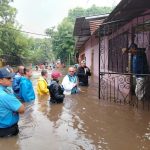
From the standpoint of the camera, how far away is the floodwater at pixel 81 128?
5719 millimetres

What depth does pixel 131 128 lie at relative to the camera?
6.80 m

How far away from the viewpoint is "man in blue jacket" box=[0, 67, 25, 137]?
A: 5.70 metres

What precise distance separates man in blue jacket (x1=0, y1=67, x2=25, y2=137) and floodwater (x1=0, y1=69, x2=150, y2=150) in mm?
207

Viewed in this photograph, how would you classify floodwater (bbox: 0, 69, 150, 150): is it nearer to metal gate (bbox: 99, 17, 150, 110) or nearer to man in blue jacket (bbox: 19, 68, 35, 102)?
man in blue jacket (bbox: 19, 68, 35, 102)

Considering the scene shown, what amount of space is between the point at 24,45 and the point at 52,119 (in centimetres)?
3193

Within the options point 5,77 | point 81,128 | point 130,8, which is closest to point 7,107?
point 5,77

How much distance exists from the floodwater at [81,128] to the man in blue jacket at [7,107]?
8.2 inches

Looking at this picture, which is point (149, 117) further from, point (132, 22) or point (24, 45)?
point (24, 45)

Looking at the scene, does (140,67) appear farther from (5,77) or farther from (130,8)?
(5,77)

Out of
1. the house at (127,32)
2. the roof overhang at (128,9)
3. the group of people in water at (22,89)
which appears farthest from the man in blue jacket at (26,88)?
the roof overhang at (128,9)

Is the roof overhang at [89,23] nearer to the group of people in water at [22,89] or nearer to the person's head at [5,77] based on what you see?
the group of people in water at [22,89]

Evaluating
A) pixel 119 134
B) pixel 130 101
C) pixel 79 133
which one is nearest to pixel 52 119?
pixel 79 133

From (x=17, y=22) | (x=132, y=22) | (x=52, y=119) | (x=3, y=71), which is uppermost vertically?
(x=17, y=22)

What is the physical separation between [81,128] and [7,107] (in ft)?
5.85
